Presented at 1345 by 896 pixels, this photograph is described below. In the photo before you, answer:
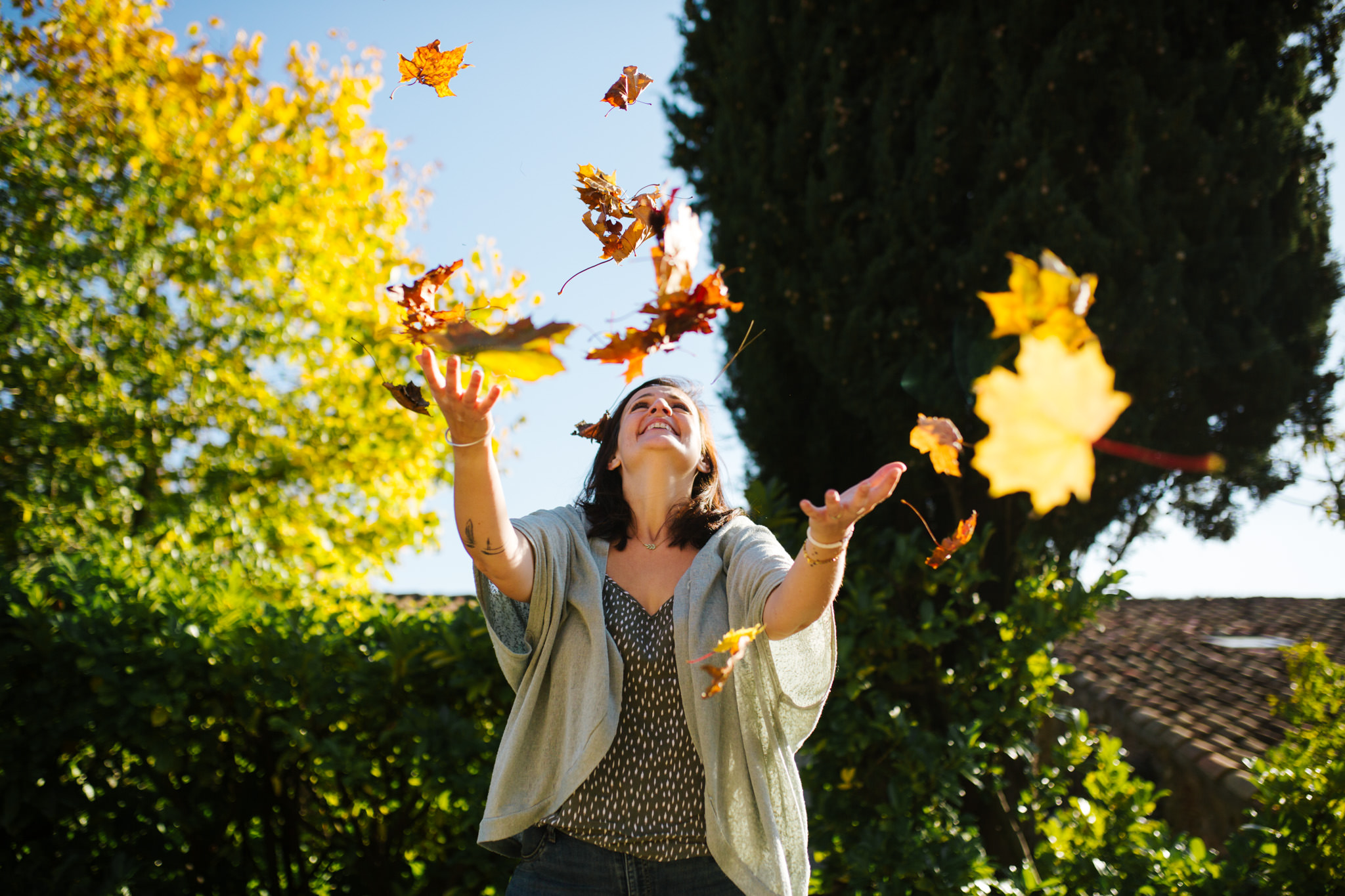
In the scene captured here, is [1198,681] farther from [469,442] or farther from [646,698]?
[469,442]

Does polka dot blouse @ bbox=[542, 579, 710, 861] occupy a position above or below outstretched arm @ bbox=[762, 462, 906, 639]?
below

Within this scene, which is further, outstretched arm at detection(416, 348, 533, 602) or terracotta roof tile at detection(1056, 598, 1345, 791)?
terracotta roof tile at detection(1056, 598, 1345, 791)

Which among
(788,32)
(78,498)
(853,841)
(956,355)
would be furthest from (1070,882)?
(78,498)

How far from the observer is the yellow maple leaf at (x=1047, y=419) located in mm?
762

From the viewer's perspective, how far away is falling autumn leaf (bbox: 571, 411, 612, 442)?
6.41 feet

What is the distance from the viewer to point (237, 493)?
7.27 meters

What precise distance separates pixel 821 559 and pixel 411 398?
30.6 inches

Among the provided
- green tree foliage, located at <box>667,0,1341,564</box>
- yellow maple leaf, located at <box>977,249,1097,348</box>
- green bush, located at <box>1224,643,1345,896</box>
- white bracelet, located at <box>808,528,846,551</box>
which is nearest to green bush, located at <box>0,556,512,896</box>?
white bracelet, located at <box>808,528,846,551</box>

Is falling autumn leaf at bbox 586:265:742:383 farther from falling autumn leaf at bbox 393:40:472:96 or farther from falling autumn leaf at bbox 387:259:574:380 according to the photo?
falling autumn leaf at bbox 393:40:472:96

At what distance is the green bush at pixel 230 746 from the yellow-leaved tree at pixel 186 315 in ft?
11.1

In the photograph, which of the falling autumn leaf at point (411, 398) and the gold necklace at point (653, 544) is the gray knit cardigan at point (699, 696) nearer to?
the gold necklace at point (653, 544)

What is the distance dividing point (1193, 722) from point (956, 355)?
5.21 meters

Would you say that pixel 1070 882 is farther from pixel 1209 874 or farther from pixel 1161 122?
pixel 1161 122

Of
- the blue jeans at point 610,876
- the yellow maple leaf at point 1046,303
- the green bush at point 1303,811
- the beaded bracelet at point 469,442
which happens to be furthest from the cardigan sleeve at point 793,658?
the green bush at point 1303,811
